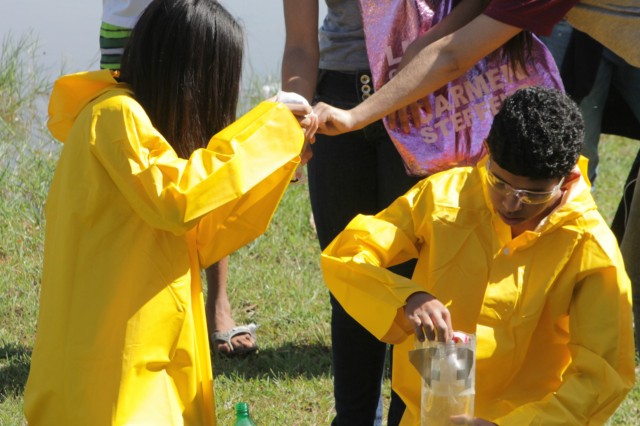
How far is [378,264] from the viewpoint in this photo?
114 inches

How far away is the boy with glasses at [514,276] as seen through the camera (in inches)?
107

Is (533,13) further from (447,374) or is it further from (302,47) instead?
(447,374)

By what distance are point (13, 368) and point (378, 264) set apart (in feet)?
6.80

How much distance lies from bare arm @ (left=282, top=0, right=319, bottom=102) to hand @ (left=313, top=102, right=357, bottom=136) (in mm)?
251

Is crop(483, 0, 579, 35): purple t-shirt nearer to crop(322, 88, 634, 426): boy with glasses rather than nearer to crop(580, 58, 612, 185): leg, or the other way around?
crop(322, 88, 634, 426): boy with glasses

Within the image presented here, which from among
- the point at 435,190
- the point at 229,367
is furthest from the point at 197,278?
the point at 229,367

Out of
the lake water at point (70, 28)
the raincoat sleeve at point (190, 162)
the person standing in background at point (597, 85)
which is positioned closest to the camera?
the raincoat sleeve at point (190, 162)

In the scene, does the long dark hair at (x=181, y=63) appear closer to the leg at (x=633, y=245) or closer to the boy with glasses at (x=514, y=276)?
the boy with glasses at (x=514, y=276)

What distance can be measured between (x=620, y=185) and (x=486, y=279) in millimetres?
4223

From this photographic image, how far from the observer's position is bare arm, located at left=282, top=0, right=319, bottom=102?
3.34 meters

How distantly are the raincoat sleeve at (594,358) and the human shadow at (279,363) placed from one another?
5.98ft

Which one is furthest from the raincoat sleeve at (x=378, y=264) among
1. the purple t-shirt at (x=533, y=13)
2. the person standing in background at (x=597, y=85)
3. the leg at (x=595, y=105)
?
the leg at (x=595, y=105)

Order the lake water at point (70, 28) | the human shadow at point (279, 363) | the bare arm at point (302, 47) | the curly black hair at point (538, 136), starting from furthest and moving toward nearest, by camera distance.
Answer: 1. the lake water at point (70, 28)
2. the human shadow at point (279, 363)
3. the bare arm at point (302, 47)
4. the curly black hair at point (538, 136)

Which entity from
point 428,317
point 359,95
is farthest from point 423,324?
point 359,95
